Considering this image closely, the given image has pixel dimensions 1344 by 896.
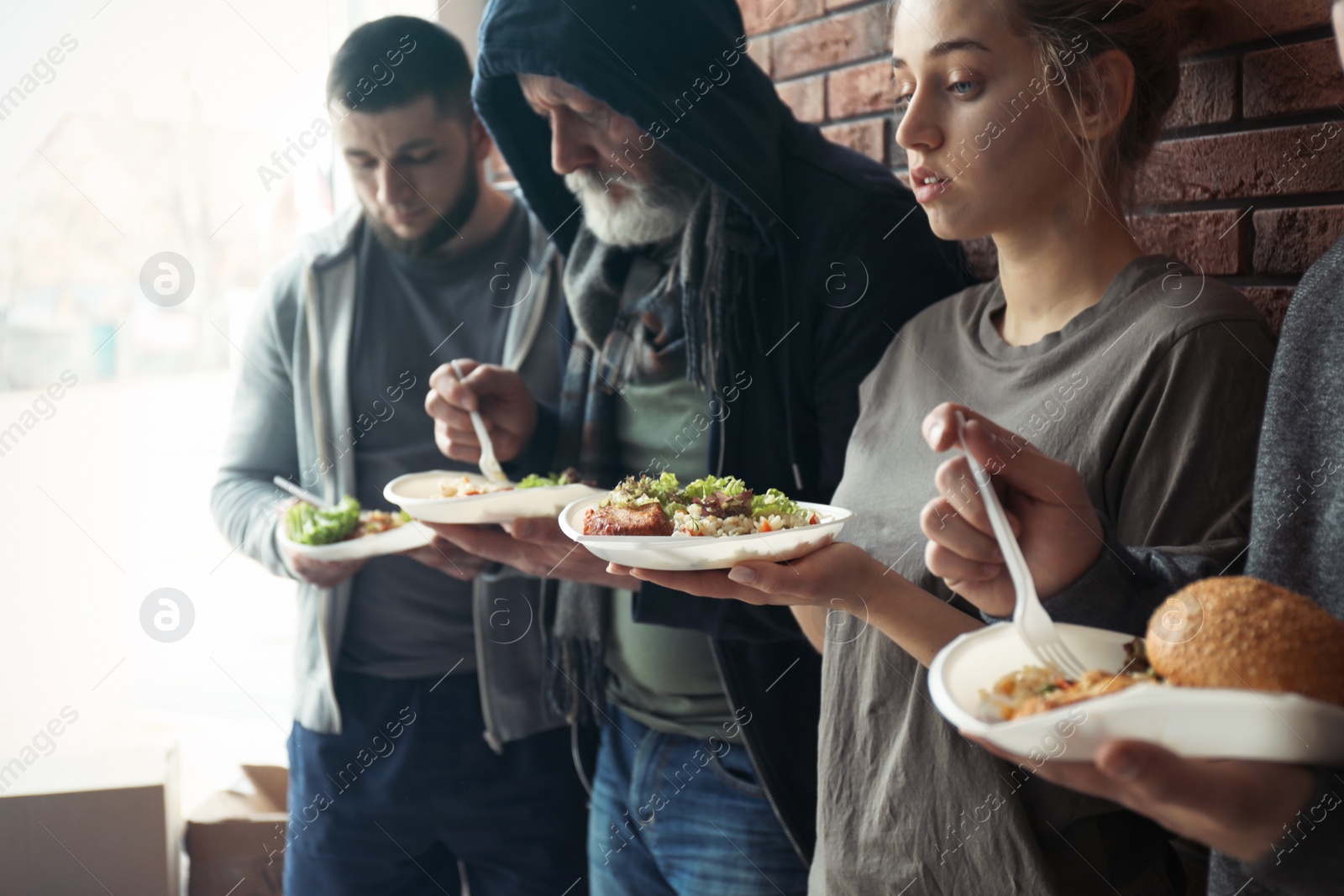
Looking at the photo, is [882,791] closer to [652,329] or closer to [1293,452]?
[1293,452]

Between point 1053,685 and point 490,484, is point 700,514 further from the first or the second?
point 490,484

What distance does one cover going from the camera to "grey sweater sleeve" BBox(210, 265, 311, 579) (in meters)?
2.18

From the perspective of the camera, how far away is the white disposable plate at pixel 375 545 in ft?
5.75

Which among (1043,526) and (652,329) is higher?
(652,329)

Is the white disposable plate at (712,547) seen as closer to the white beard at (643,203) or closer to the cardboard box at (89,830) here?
the white beard at (643,203)

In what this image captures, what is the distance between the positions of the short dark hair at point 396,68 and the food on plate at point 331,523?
87 cm

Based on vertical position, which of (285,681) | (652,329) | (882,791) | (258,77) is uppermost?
(258,77)

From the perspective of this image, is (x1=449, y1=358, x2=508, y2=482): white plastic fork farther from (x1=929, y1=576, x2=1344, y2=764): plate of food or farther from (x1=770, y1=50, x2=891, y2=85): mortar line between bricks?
(x1=929, y1=576, x2=1344, y2=764): plate of food

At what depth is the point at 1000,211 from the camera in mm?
1121

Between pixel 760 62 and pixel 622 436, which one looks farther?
pixel 760 62

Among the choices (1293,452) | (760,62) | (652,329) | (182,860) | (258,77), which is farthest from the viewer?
(258,77)

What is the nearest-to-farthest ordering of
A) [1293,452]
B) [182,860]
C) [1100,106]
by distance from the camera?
1. [1293,452]
2. [1100,106]
3. [182,860]

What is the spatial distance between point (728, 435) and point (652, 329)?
29 centimetres

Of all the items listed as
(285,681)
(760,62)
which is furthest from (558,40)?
(285,681)
